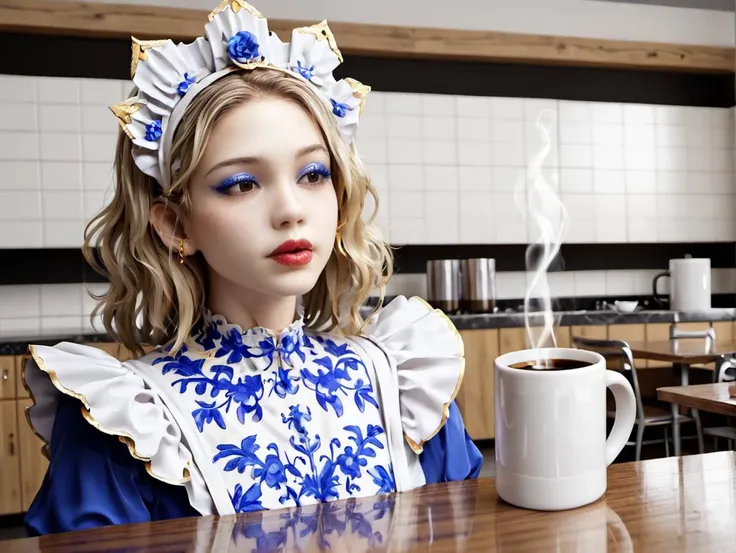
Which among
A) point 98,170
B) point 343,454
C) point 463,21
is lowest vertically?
point 343,454

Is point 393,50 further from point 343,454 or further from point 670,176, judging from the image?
point 343,454

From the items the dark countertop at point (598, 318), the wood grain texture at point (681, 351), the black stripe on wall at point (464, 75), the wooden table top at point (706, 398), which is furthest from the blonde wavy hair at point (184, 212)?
the black stripe on wall at point (464, 75)

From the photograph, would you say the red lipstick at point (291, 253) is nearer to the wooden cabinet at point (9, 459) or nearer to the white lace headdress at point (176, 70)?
the white lace headdress at point (176, 70)

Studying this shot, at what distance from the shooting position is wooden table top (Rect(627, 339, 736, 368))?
3.26 meters

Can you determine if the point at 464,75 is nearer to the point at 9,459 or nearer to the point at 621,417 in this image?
the point at 9,459

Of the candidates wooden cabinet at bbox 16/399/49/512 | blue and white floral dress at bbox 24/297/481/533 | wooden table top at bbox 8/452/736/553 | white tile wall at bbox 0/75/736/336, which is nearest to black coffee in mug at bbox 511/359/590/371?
wooden table top at bbox 8/452/736/553

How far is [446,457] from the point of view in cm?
97

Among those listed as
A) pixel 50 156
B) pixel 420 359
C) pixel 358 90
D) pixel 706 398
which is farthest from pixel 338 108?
pixel 50 156

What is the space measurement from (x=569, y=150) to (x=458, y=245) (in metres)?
1.06

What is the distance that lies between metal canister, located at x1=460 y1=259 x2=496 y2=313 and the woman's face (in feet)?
11.9

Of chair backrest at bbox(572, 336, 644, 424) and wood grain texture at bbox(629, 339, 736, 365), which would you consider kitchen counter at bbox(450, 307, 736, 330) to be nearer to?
wood grain texture at bbox(629, 339, 736, 365)

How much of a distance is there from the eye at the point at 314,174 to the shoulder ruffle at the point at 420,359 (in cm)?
26

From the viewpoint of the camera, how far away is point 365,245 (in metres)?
1.06

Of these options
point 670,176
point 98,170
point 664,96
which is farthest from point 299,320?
point 664,96
